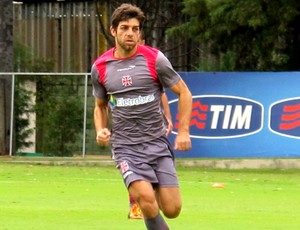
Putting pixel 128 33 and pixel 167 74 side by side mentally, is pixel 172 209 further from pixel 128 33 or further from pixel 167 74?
pixel 128 33

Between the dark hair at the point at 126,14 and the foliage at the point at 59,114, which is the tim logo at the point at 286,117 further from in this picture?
the dark hair at the point at 126,14

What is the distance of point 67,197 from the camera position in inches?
685

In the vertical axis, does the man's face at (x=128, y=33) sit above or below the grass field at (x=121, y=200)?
above

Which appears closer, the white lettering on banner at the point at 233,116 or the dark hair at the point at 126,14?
the dark hair at the point at 126,14

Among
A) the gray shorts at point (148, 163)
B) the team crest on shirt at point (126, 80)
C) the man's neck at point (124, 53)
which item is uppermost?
the man's neck at point (124, 53)

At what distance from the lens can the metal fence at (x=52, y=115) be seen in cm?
2862

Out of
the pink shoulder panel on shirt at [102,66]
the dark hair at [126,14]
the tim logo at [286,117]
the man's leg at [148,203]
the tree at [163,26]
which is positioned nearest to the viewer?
the man's leg at [148,203]

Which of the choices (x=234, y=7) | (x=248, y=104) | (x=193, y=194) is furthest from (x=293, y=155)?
(x=193, y=194)

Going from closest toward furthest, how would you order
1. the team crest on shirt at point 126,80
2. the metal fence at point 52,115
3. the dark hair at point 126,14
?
the dark hair at point 126,14 < the team crest on shirt at point 126,80 < the metal fence at point 52,115

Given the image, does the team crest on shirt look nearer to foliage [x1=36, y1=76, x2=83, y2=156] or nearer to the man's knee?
the man's knee

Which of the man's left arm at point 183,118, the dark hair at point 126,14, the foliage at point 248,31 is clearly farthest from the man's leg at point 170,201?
the foliage at point 248,31

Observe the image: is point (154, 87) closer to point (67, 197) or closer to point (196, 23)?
point (67, 197)

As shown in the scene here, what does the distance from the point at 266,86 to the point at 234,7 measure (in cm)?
209

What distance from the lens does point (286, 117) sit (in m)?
25.4
